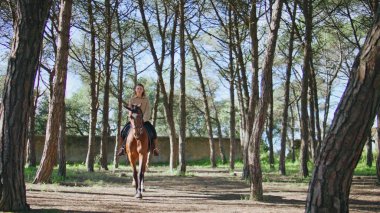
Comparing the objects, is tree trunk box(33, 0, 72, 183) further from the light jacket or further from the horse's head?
the horse's head

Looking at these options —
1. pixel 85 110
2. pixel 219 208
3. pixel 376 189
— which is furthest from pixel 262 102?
pixel 85 110

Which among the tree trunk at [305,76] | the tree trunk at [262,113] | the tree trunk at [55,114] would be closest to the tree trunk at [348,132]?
the tree trunk at [262,113]

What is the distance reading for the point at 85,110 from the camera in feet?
153

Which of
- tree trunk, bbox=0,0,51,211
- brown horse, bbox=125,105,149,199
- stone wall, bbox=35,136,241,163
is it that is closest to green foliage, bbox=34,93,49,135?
stone wall, bbox=35,136,241,163

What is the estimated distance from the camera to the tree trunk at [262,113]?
391 inches

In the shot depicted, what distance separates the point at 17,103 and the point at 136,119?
3903 millimetres

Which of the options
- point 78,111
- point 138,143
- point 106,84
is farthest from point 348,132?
point 78,111

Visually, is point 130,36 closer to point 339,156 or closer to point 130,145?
point 130,145

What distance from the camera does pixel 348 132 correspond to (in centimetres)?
521

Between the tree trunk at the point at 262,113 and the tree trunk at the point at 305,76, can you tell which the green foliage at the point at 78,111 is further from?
the tree trunk at the point at 262,113

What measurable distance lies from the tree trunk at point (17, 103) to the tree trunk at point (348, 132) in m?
4.13

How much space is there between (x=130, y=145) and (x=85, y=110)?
36271 mm

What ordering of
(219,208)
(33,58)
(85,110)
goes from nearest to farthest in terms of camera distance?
(33,58)
(219,208)
(85,110)

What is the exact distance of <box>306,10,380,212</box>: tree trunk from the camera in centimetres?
514
